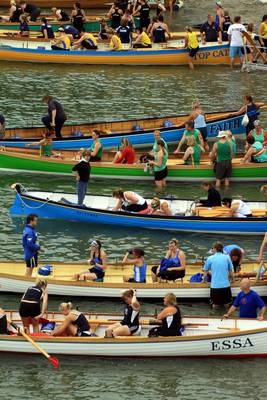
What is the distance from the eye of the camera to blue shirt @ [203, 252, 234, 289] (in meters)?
25.5

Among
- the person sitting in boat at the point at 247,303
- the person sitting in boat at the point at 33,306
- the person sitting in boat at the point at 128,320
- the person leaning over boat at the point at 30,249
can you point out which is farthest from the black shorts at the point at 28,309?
the person sitting in boat at the point at 247,303

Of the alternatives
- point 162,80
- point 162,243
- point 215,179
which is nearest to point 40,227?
point 162,243

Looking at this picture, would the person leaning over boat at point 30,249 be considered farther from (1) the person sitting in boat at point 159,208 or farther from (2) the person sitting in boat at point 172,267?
(1) the person sitting in boat at point 159,208

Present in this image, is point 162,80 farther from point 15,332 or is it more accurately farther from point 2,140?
point 15,332

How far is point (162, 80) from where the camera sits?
43.8 metres

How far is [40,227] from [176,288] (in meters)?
5.94

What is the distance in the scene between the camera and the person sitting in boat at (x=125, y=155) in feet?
111

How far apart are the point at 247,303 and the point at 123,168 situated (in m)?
9.88

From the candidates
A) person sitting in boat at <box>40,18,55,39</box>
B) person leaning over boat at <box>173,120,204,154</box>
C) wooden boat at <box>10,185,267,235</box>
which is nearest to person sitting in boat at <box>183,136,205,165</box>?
person leaning over boat at <box>173,120,204,154</box>

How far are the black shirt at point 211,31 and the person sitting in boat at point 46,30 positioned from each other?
217 inches

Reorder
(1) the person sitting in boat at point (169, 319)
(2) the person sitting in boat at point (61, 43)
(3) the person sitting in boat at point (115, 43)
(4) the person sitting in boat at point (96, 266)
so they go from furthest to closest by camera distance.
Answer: (2) the person sitting in boat at point (61, 43) → (3) the person sitting in boat at point (115, 43) → (4) the person sitting in boat at point (96, 266) → (1) the person sitting in boat at point (169, 319)

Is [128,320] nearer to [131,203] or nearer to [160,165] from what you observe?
[131,203]

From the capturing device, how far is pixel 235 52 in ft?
146

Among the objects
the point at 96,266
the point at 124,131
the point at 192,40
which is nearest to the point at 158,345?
the point at 96,266
